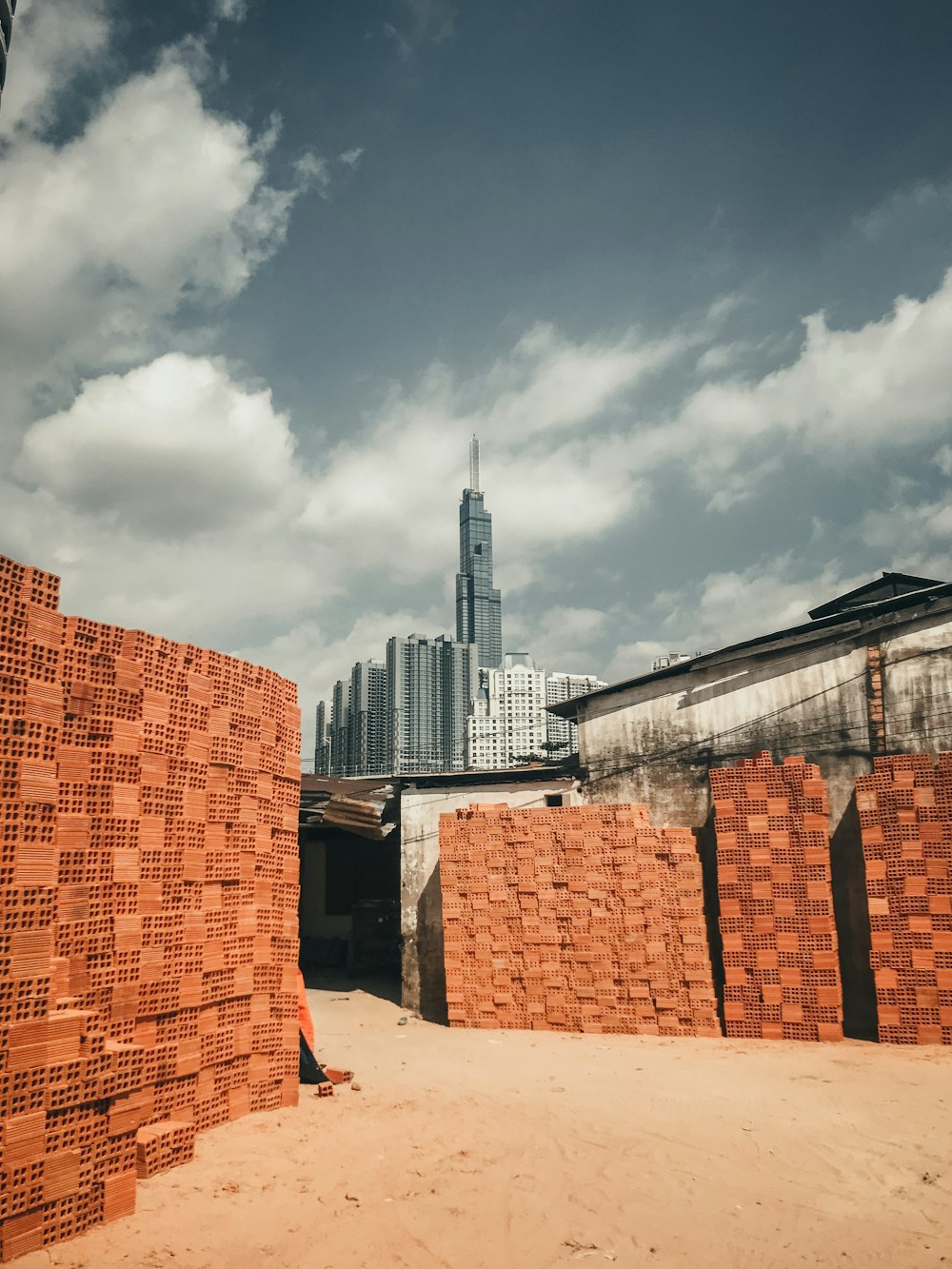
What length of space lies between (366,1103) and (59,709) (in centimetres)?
648

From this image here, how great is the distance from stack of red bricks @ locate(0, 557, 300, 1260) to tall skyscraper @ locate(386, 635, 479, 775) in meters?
94.1

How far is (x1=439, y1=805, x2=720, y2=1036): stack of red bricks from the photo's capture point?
15.2 metres

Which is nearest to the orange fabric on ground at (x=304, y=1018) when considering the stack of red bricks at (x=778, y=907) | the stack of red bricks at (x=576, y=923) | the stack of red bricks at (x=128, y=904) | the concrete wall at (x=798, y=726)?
the stack of red bricks at (x=128, y=904)

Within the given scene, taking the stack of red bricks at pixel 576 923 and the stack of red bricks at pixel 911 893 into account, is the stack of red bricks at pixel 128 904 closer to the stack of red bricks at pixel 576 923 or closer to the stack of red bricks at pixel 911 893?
the stack of red bricks at pixel 576 923

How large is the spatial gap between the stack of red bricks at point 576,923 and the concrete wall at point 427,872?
1.40 m

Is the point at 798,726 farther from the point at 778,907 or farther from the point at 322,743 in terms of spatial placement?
the point at 322,743

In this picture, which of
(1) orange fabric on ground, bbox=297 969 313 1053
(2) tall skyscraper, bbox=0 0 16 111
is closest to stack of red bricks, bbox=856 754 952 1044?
(1) orange fabric on ground, bbox=297 969 313 1053

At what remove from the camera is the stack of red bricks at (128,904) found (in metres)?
6.73

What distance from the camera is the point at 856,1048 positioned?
1360 cm

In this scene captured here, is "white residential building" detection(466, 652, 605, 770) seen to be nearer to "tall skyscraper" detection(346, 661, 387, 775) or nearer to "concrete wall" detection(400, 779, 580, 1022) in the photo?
"tall skyscraper" detection(346, 661, 387, 775)

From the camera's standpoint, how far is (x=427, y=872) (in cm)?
1819

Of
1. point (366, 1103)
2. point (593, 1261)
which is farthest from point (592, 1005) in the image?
point (593, 1261)

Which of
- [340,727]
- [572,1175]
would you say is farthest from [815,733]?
[340,727]

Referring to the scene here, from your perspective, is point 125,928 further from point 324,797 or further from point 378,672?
point 378,672
